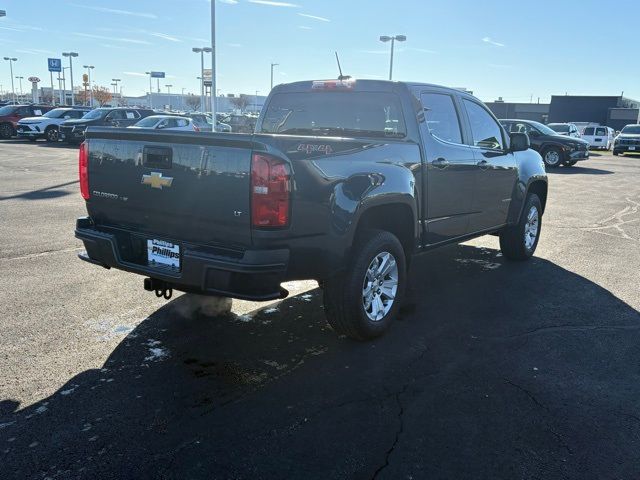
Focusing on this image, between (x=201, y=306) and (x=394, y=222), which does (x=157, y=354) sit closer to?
(x=201, y=306)

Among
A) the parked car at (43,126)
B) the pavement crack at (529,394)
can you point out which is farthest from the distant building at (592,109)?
the pavement crack at (529,394)

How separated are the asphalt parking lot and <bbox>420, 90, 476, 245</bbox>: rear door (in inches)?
29.8

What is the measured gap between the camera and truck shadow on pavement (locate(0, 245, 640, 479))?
9.02 feet

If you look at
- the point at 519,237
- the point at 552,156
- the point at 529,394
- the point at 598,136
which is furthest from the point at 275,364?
the point at 598,136

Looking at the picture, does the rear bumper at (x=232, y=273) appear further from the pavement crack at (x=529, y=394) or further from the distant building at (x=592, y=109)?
the distant building at (x=592, y=109)

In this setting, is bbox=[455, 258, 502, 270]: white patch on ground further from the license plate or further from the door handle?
the license plate

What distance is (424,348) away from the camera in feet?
13.8

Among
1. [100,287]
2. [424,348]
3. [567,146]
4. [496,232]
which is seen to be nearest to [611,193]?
[567,146]

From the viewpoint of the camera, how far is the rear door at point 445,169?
4805mm

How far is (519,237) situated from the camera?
6816 millimetres

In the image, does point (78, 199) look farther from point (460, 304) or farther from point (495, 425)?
point (495, 425)

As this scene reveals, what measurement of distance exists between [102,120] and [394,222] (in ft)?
72.0

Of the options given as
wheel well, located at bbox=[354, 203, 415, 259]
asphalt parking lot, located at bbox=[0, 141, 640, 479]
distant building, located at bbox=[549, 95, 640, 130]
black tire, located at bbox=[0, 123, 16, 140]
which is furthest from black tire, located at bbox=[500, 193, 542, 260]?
distant building, located at bbox=[549, 95, 640, 130]

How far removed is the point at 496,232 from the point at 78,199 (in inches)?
304
